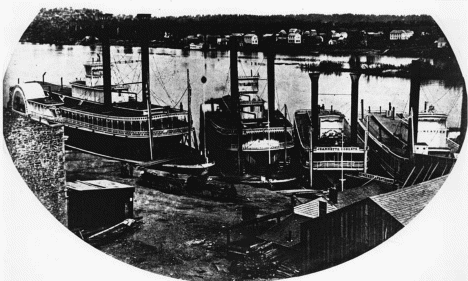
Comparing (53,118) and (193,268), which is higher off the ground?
(53,118)

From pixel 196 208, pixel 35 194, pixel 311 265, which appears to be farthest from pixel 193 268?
pixel 35 194

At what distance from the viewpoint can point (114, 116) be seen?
3.78 meters

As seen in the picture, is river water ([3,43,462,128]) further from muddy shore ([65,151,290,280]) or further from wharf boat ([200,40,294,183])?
muddy shore ([65,151,290,280])

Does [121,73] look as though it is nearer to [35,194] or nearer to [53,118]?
[53,118]

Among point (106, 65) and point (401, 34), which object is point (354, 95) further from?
point (106, 65)

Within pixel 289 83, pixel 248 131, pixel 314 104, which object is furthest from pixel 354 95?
pixel 248 131

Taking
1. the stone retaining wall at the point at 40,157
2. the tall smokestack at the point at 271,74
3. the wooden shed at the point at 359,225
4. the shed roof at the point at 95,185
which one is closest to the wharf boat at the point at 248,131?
the tall smokestack at the point at 271,74

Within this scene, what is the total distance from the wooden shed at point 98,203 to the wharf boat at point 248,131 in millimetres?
419

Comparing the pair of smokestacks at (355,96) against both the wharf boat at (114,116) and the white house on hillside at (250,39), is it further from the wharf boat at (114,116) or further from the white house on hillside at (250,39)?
the wharf boat at (114,116)

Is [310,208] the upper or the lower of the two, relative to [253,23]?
lower

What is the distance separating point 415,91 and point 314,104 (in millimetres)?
432

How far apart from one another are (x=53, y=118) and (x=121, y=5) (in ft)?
1.98

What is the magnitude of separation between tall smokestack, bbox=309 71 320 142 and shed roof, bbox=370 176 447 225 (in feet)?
1.23

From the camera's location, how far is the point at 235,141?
3729 millimetres
